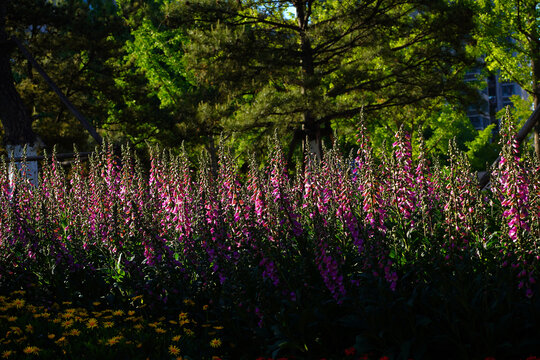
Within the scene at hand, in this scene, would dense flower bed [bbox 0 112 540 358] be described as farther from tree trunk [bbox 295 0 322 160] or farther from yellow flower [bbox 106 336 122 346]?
tree trunk [bbox 295 0 322 160]

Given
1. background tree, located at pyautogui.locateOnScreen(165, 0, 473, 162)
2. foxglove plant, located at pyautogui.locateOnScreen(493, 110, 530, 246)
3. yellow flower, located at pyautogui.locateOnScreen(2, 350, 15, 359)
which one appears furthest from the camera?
background tree, located at pyautogui.locateOnScreen(165, 0, 473, 162)

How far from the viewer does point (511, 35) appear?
19.5m

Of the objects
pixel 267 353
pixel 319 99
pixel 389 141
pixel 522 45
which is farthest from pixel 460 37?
pixel 267 353

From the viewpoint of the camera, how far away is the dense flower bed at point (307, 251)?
14.1 ft

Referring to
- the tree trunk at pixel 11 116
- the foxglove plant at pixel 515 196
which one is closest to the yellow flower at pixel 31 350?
the foxglove plant at pixel 515 196

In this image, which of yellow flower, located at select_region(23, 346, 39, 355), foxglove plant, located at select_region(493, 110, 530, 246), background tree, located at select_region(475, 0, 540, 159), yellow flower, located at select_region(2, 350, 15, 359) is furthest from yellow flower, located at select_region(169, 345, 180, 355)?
background tree, located at select_region(475, 0, 540, 159)

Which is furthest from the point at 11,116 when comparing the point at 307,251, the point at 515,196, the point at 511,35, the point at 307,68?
the point at 511,35

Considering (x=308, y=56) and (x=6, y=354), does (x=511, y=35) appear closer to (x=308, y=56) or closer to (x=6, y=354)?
(x=308, y=56)

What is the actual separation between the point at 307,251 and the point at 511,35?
695 inches

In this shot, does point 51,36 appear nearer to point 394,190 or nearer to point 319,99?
point 319,99

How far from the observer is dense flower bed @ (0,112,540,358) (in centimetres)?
430

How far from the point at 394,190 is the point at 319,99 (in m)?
8.82

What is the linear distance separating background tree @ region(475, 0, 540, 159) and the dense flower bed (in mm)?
14271

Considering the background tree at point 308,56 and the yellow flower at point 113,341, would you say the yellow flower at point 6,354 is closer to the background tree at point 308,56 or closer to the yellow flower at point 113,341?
the yellow flower at point 113,341
